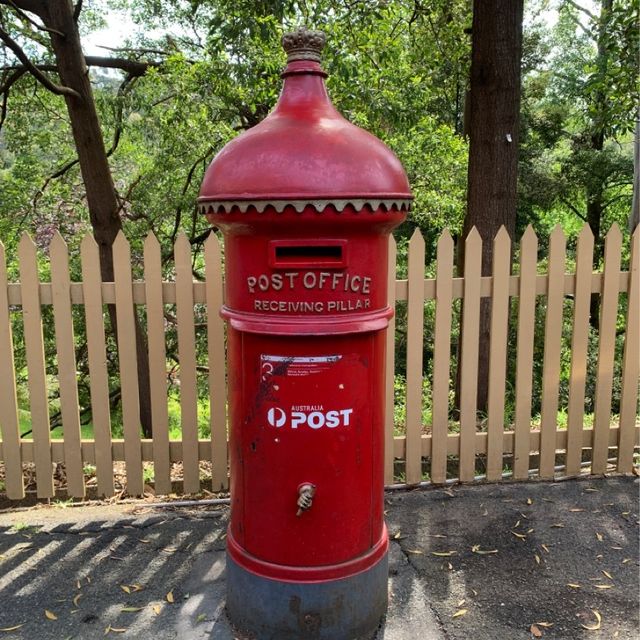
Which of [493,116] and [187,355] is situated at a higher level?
[493,116]

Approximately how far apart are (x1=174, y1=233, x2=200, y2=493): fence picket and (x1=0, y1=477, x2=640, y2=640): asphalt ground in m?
0.33

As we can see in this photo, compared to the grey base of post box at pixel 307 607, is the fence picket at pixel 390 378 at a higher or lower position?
higher

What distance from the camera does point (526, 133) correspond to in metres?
18.7

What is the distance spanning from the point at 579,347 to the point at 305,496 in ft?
8.27

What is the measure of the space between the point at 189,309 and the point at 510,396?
725cm

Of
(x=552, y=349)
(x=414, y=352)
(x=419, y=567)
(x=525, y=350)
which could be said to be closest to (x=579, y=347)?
(x=552, y=349)

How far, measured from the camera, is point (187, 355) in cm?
384

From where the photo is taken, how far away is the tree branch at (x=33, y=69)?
6121mm

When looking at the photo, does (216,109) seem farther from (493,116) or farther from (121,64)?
(493,116)

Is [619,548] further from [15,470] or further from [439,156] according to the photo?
[439,156]

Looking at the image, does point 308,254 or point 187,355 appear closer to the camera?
point 308,254

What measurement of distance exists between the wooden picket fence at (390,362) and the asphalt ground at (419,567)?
10.5 inches

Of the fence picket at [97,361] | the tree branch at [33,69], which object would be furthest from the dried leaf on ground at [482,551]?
the tree branch at [33,69]

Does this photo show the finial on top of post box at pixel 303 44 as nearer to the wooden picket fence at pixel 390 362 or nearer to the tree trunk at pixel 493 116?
the wooden picket fence at pixel 390 362
